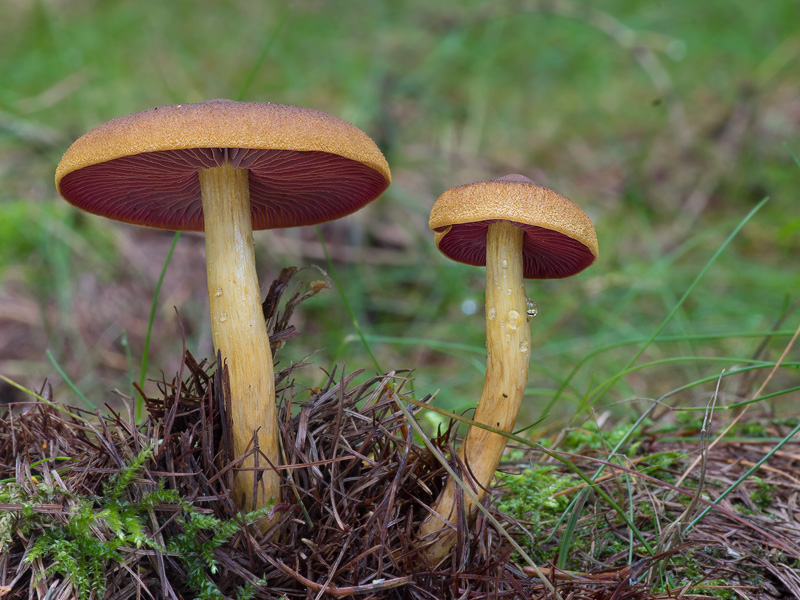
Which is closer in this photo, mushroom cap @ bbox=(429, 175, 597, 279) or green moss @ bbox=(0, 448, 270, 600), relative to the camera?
green moss @ bbox=(0, 448, 270, 600)

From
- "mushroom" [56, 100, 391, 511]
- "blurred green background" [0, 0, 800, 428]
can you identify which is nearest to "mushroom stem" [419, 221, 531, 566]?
"mushroom" [56, 100, 391, 511]

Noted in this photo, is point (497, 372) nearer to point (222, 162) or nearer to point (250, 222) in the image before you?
point (250, 222)

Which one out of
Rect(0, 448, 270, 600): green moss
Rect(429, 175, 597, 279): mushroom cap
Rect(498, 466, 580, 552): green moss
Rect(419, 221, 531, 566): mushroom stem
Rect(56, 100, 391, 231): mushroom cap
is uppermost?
Rect(56, 100, 391, 231): mushroom cap

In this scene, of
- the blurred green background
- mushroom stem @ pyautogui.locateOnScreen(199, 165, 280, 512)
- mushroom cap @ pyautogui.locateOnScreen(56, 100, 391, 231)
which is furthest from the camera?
the blurred green background

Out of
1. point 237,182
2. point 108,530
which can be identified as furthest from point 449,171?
point 108,530

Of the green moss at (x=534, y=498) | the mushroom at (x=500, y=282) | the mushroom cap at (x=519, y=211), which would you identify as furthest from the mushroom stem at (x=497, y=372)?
the green moss at (x=534, y=498)

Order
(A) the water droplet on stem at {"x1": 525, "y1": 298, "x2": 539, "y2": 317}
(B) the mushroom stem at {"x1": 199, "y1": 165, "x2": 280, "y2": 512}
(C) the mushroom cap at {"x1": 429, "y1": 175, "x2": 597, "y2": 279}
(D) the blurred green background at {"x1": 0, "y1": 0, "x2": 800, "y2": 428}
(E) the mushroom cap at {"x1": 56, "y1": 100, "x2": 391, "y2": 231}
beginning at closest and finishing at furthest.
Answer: (E) the mushroom cap at {"x1": 56, "y1": 100, "x2": 391, "y2": 231}
(C) the mushroom cap at {"x1": 429, "y1": 175, "x2": 597, "y2": 279}
(B) the mushroom stem at {"x1": 199, "y1": 165, "x2": 280, "y2": 512}
(A) the water droplet on stem at {"x1": 525, "y1": 298, "x2": 539, "y2": 317}
(D) the blurred green background at {"x1": 0, "y1": 0, "x2": 800, "y2": 428}

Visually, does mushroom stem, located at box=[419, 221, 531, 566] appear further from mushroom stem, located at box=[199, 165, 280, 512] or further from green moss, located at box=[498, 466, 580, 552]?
mushroom stem, located at box=[199, 165, 280, 512]

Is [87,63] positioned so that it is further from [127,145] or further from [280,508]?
[280,508]
